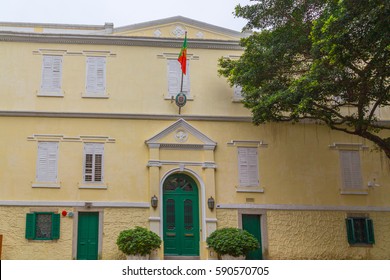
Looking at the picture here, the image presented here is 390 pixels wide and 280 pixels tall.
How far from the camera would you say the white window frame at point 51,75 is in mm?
19719

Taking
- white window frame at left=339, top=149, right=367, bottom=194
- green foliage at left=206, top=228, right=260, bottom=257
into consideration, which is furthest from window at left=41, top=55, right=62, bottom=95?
white window frame at left=339, top=149, right=367, bottom=194

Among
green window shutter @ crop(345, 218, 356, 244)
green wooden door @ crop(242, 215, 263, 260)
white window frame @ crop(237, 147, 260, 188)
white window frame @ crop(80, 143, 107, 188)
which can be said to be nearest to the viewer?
white window frame @ crop(80, 143, 107, 188)

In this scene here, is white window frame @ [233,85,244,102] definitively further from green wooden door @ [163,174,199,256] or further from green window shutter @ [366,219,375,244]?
green window shutter @ [366,219,375,244]

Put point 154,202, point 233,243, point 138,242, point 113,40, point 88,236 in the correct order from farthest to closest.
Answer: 1. point 113,40
2. point 154,202
3. point 88,236
4. point 233,243
5. point 138,242

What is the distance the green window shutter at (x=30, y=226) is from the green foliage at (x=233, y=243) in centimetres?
564

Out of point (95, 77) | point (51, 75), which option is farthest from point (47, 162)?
point (95, 77)

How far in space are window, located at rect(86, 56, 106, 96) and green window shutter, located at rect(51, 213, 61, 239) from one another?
4.34 m

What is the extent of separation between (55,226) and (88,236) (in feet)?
3.62

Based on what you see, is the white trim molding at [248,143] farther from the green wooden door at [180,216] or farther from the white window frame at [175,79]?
the white window frame at [175,79]

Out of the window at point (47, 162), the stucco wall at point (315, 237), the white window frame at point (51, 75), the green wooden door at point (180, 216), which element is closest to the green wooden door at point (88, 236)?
the window at point (47, 162)

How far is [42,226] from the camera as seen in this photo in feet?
60.7

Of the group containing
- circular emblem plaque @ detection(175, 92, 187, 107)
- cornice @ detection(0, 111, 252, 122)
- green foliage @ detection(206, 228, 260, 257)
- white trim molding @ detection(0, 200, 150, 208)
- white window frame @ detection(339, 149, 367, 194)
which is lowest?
green foliage @ detection(206, 228, 260, 257)

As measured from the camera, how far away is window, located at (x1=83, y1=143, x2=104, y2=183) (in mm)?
19125

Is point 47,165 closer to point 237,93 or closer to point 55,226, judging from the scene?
point 55,226
